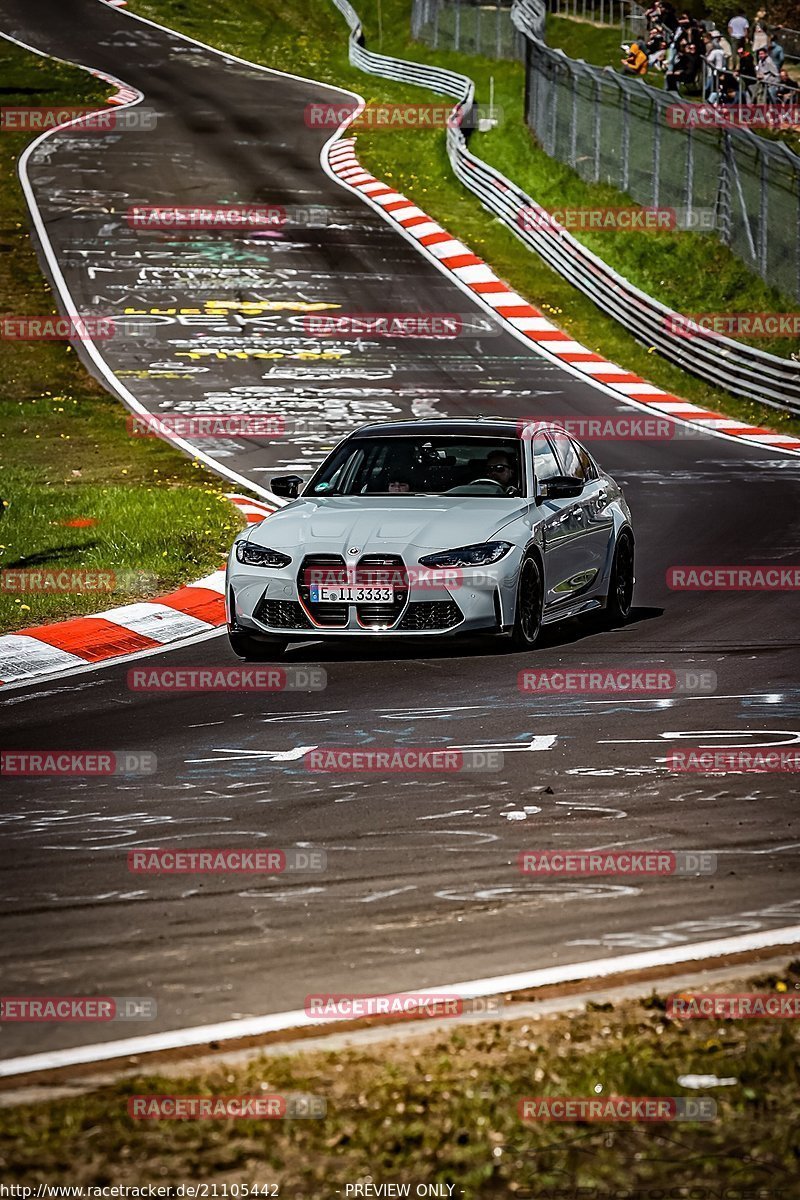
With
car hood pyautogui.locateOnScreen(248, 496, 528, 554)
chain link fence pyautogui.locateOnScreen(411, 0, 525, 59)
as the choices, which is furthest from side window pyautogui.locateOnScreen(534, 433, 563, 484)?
Result: chain link fence pyautogui.locateOnScreen(411, 0, 525, 59)

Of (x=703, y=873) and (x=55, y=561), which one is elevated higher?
(x=703, y=873)

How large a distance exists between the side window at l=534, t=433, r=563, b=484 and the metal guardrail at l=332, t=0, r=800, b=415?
12.9 m

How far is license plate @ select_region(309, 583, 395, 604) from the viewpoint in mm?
11922

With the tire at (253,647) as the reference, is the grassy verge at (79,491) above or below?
below

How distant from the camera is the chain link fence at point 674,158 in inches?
1115

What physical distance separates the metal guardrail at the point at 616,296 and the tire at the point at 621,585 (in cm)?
1223

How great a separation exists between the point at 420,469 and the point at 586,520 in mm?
1208

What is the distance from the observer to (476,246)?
35.4 m

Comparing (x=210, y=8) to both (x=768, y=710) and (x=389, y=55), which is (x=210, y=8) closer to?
(x=389, y=55)

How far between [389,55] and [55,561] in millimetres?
43661

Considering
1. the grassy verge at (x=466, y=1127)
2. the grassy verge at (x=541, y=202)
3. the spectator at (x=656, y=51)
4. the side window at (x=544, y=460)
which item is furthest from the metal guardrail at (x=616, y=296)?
the grassy verge at (x=466, y=1127)

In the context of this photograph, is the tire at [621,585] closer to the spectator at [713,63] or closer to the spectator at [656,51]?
the spectator at [713,63]

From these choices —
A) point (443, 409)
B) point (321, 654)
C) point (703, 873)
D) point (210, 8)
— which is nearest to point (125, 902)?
point (703, 873)

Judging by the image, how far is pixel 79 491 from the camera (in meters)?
19.5
